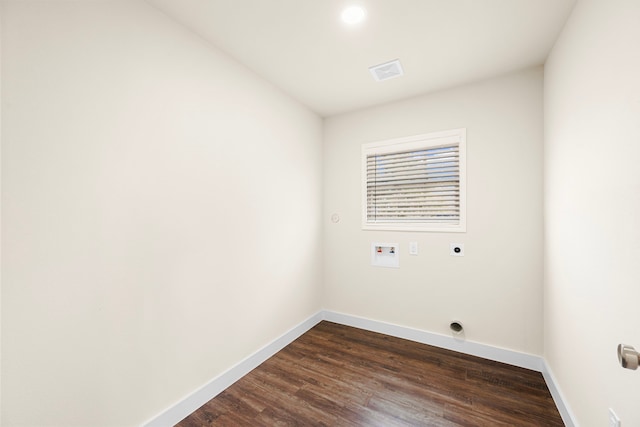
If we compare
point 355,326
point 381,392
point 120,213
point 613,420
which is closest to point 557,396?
point 613,420

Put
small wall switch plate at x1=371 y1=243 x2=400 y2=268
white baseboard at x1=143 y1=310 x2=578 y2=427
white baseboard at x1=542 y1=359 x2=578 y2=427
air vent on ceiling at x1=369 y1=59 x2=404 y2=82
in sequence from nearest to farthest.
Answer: white baseboard at x1=542 y1=359 x2=578 y2=427, white baseboard at x1=143 y1=310 x2=578 y2=427, air vent on ceiling at x1=369 y1=59 x2=404 y2=82, small wall switch plate at x1=371 y1=243 x2=400 y2=268

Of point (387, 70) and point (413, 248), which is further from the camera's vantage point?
point (413, 248)

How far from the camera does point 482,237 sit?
241 centimetres

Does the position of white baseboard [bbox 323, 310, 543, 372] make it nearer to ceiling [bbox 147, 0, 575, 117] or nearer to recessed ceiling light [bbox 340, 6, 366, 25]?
ceiling [bbox 147, 0, 575, 117]

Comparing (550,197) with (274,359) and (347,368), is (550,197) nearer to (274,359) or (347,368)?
(347,368)

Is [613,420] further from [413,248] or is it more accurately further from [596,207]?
[413,248]

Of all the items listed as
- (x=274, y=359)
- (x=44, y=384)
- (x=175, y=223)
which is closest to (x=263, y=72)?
(x=175, y=223)

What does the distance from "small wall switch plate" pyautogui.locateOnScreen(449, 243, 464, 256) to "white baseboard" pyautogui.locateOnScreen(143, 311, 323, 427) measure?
1.79 m

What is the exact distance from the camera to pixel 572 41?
1578mm

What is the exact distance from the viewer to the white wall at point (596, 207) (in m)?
1.02

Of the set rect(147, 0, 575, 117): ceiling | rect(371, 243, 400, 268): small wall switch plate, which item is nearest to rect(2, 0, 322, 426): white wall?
rect(147, 0, 575, 117): ceiling

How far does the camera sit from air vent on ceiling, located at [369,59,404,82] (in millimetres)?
2160

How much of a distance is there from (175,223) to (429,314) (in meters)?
2.49

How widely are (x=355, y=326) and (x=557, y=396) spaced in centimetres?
178
